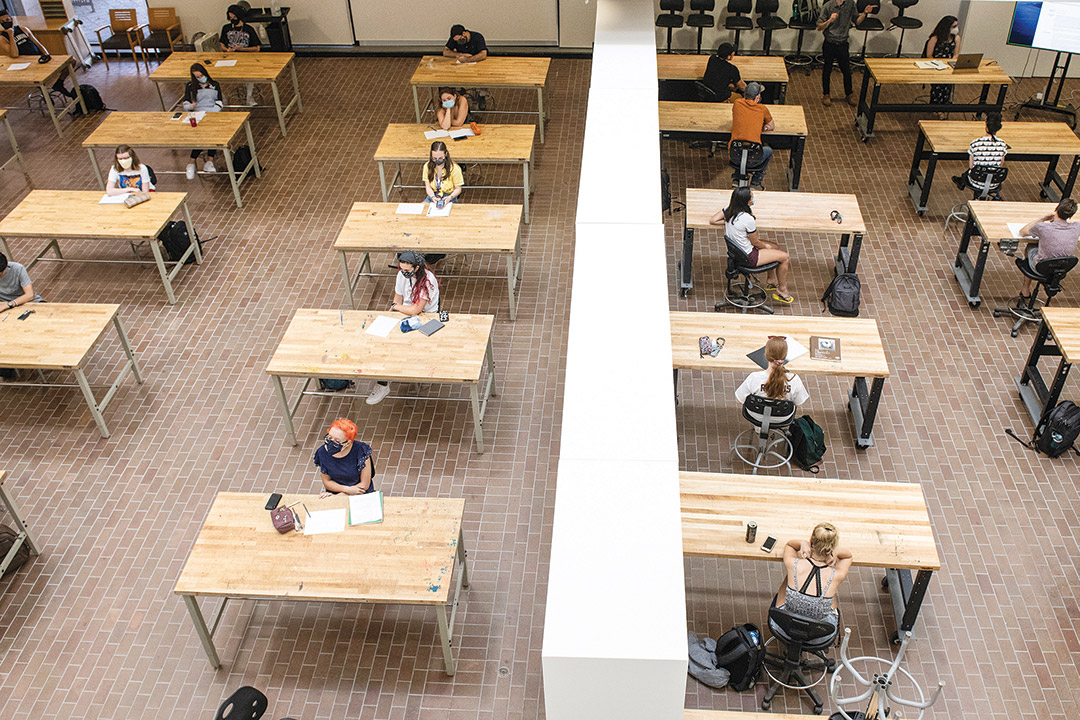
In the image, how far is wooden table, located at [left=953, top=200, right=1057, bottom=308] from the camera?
8797 mm

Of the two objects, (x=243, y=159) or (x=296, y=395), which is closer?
(x=296, y=395)

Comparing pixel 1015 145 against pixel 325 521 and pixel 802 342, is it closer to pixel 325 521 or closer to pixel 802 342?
pixel 802 342

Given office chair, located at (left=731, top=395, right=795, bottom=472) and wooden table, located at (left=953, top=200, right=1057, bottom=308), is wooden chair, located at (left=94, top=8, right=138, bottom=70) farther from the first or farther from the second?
wooden table, located at (left=953, top=200, right=1057, bottom=308)

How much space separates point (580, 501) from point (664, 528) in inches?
14.4

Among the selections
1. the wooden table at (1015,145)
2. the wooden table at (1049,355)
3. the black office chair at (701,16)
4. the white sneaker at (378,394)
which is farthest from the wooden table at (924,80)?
the white sneaker at (378,394)

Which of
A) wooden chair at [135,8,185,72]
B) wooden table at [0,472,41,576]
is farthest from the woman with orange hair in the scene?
wooden chair at [135,8,185,72]

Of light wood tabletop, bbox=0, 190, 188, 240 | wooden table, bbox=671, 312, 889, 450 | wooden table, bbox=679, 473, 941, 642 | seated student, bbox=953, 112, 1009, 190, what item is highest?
seated student, bbox=953, 112, 1009, 190

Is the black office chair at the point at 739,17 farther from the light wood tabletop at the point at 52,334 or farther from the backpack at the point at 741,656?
the backpack at the point at 741,656

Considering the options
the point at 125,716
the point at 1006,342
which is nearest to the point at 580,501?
the point at 125,716

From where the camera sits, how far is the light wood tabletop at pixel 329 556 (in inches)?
219

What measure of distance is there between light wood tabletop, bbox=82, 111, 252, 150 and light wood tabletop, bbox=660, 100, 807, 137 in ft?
17.8

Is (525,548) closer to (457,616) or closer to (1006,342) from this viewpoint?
(457,616)

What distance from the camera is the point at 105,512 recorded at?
7.25 m

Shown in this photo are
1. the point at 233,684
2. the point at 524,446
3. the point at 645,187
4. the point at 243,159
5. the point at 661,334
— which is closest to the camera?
the point at 661,334
